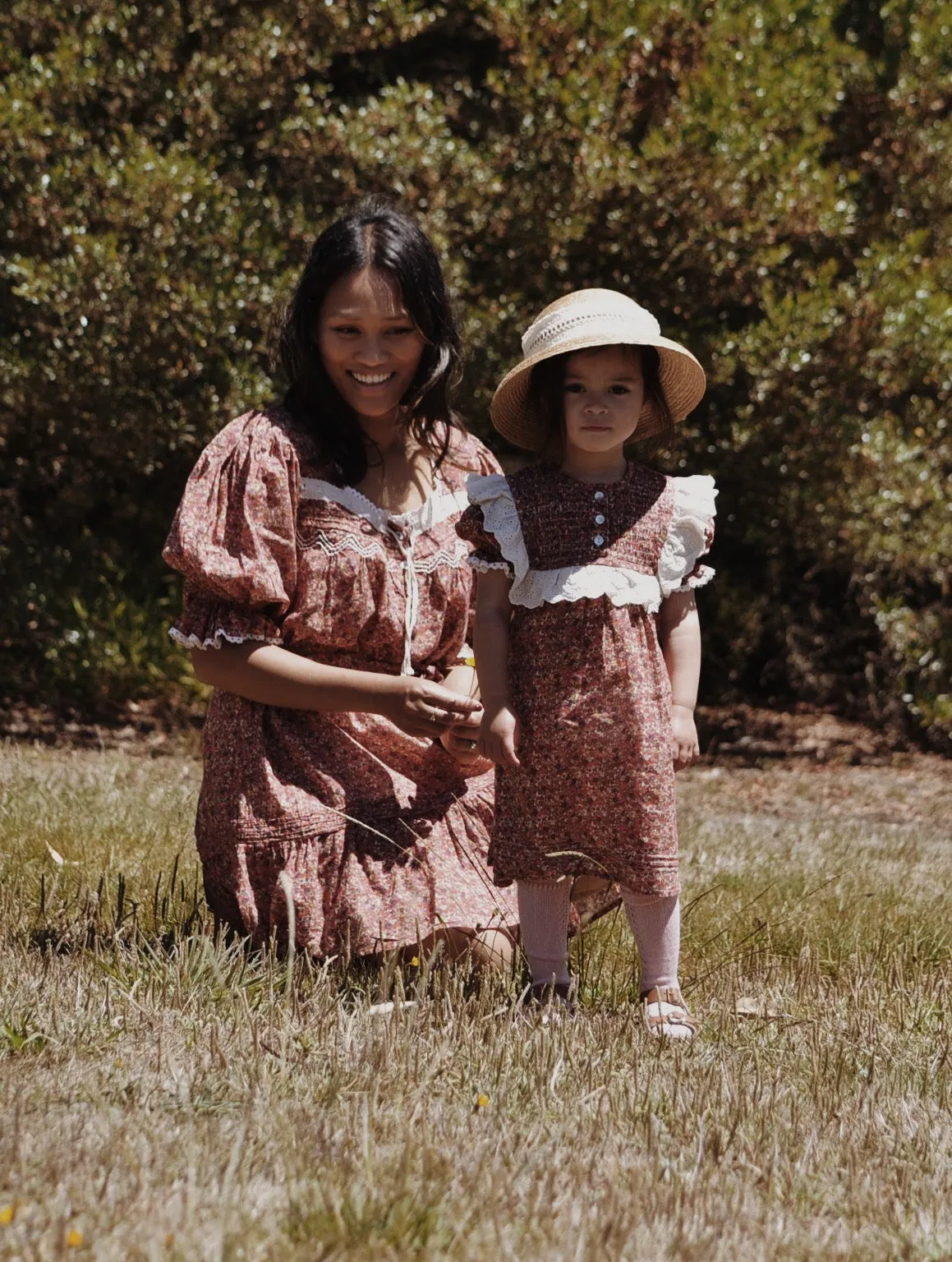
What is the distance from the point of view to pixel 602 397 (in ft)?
10.9

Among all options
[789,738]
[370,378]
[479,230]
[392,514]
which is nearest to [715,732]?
[789,738]

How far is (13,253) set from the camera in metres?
7.32

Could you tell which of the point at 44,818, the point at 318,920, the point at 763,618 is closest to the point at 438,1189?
the point at 318,920

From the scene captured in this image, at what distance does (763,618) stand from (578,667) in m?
6.18

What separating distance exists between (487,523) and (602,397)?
0.36 m

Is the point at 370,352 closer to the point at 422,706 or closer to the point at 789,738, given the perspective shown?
the point at 422,706

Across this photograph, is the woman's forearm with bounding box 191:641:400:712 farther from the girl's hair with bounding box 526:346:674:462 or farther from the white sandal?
the white sandal

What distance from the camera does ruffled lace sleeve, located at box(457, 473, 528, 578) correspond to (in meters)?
3.32

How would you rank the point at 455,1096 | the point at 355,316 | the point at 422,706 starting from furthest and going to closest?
the point at 355,316, the point at 422,706, the point at 455,1096

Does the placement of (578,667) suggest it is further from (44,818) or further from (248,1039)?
(44,818)

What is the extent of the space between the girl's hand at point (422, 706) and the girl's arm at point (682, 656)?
0.44 m

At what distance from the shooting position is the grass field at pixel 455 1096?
77.0 inches

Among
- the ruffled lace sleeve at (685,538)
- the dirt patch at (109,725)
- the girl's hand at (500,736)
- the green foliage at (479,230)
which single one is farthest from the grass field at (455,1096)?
the green foliage at (479,230)

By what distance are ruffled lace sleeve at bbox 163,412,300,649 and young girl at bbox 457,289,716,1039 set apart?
0.43 m
